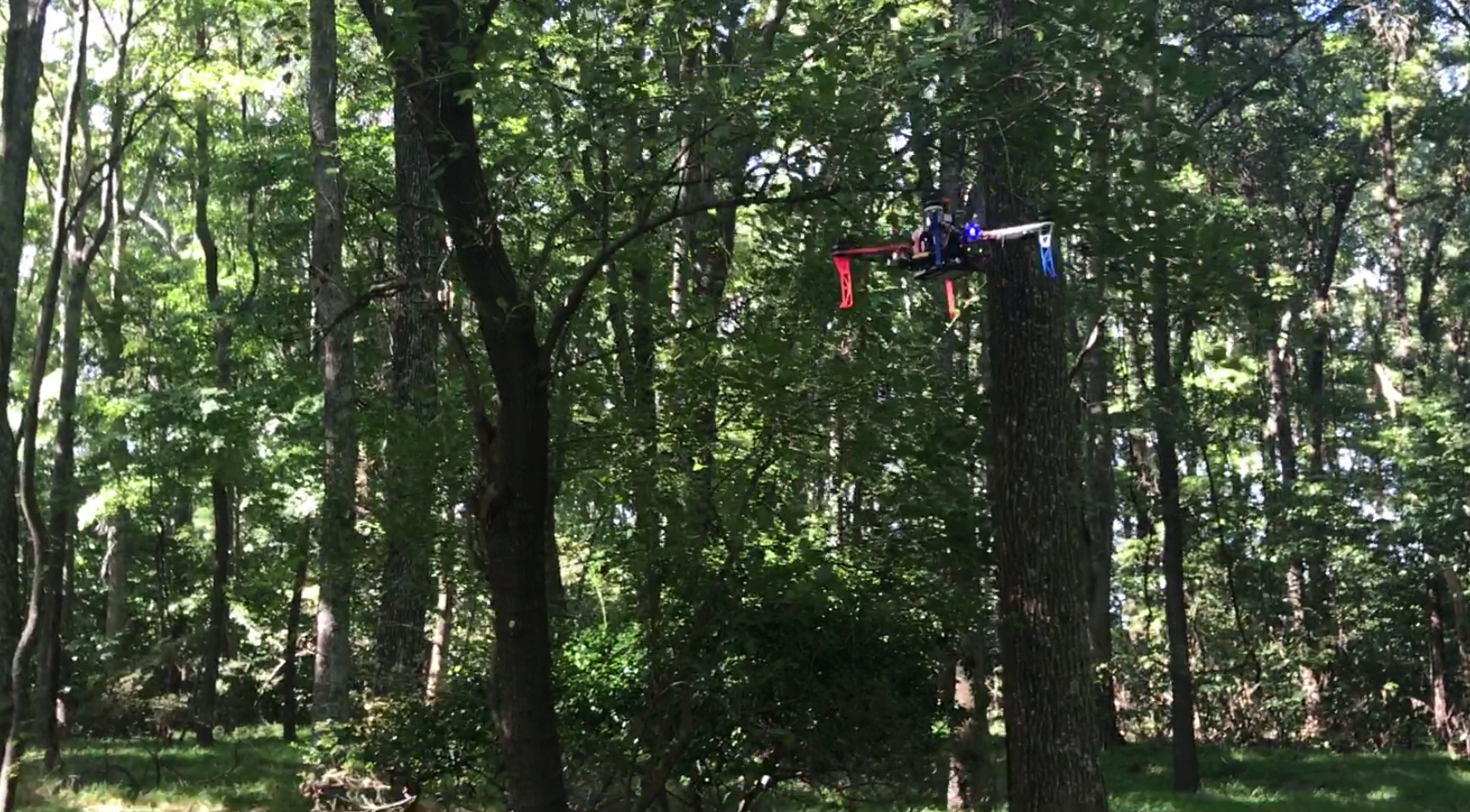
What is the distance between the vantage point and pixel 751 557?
625 cm

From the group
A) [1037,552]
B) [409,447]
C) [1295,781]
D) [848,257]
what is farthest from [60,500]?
[1295,781]

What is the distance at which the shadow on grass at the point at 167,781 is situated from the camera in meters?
11.3

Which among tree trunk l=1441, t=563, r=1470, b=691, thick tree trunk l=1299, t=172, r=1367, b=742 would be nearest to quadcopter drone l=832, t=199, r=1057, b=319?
thick tree trunk l=1299, t=172, r=1367, b=742

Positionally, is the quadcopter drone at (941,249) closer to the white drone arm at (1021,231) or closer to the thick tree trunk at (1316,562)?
the white drone arm at (1021,231)

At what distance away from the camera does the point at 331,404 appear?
912 centimetres

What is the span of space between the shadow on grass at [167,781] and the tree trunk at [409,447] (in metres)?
3.86

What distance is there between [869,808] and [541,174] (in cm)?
431

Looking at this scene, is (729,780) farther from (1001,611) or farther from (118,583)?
(118,583)

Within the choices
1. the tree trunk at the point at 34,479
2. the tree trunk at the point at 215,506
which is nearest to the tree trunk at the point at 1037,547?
the tree trunk at the point at 34,479

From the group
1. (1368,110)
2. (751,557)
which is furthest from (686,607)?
(1368,110)

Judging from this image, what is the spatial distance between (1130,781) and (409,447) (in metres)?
13.4

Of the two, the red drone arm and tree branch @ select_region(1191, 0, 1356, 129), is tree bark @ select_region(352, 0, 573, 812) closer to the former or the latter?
the red drone arm

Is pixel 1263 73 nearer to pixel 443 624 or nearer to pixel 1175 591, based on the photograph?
pixel 1175 591

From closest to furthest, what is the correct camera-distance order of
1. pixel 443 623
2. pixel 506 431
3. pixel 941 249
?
pixel 506 431 < pixel 941 249 < pixel 443 623
